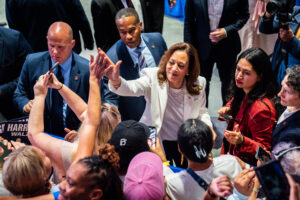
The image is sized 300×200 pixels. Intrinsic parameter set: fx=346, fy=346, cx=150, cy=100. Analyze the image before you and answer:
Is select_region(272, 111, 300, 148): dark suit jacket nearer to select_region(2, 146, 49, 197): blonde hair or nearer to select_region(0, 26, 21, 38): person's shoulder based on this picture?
select_region(2, 146, 49, 197): blonde hair

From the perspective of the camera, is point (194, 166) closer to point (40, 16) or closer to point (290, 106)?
point (290, 106)

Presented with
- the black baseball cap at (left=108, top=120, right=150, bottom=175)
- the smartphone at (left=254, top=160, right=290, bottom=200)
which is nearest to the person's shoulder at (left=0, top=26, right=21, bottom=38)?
the black baseball cap at (left=108, top=120, right=150, bottom=175)

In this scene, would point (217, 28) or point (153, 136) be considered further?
point (217, 28)

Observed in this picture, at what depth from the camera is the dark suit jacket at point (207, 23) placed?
3951 mm

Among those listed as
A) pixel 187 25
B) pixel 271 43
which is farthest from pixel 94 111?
pixel 271 43

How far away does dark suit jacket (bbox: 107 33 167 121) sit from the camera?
345 centimetres

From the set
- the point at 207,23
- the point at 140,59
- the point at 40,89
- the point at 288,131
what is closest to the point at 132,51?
the point at 140,59

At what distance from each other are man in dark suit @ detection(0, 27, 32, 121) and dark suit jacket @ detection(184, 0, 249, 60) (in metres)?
1.85

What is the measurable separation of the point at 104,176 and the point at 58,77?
1.63 meters

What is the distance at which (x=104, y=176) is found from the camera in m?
1.73

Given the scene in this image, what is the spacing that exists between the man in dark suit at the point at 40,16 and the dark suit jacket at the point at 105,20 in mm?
252

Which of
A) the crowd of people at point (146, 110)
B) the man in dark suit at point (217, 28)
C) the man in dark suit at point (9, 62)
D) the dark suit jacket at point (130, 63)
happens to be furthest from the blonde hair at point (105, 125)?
the man in dark suit at point (217, 28)

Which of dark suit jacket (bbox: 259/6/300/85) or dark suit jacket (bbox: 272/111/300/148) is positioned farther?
dark suit jacket (bbox: 259/6/300/85)

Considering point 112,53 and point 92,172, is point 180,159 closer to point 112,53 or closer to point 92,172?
point 112,53
